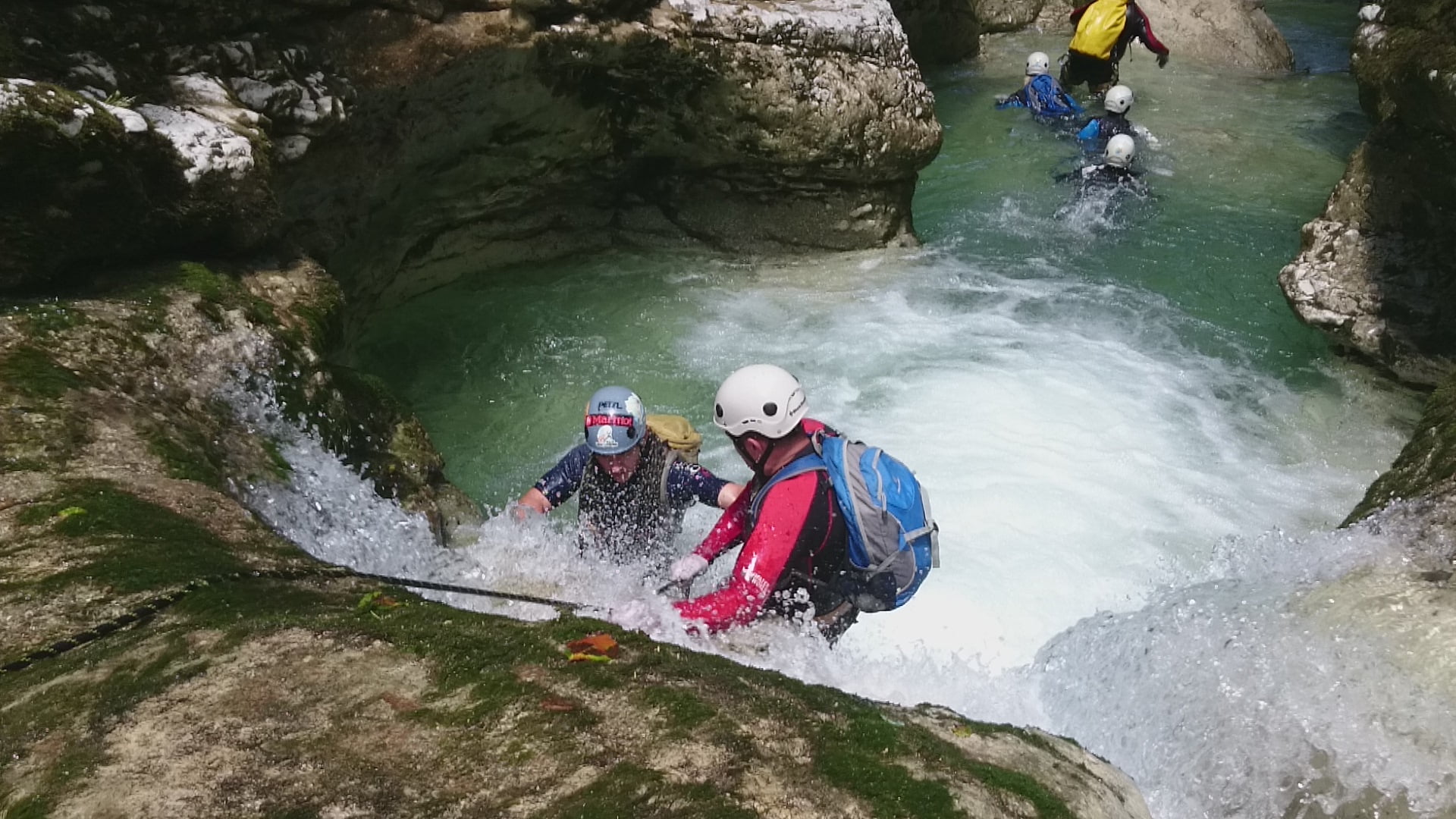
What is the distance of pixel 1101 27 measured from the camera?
1636 centimetres

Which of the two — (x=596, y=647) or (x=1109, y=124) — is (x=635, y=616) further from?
(x=1109, y=124)

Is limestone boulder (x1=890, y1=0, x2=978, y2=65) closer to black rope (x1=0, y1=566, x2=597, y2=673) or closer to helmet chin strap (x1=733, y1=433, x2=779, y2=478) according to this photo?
helmet chin strap (x1=733, y1=433, x2=779, y2=478)

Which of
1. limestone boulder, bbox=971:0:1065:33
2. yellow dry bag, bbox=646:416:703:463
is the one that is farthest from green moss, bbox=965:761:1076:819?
limestone boulder, bbox=971:0:1065:33

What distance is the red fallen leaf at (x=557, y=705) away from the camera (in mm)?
2664

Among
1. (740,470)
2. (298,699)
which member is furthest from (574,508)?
(298,699)

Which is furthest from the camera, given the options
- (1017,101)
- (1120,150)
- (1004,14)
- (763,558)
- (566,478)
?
(1004,14)

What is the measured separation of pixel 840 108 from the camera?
404 inches

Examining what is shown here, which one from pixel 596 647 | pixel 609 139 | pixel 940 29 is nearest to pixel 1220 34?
pixel 940 29

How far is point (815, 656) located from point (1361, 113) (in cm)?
1726

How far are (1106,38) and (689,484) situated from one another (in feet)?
45.9

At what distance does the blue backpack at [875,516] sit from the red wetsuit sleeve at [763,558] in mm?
92

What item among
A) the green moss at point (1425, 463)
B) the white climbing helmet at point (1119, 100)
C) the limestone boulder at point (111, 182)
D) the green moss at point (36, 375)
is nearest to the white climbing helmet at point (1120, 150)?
the white climbing helmet at point (1119, 100)

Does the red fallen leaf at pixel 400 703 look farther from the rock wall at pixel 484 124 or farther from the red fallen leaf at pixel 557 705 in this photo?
the rock wall at pixel 484 124

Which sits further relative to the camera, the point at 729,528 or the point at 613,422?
the point at 613,422
